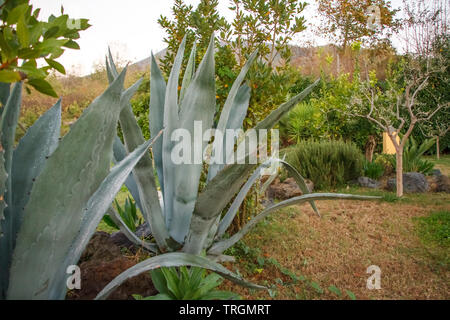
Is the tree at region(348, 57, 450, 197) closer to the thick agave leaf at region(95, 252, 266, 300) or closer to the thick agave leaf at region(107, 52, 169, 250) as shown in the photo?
the thick agave leaf at region(107, 52, 169, 250)

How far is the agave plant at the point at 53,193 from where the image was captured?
753 mm

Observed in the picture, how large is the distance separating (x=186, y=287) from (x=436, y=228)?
2341 mm

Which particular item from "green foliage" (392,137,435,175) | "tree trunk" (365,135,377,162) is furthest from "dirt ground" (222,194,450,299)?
"tree trunk" (365,135,377,162)

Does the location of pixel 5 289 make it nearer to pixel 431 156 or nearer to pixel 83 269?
pixel 83 269

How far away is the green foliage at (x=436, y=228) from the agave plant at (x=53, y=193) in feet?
7.95

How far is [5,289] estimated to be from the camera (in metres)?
0.89

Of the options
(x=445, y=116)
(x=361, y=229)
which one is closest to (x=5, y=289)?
(x=361, y=229)

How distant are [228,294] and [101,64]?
14.0 metres

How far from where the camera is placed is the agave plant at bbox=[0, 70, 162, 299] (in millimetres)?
753

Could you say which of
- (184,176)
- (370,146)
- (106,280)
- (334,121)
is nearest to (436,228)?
(184,176)

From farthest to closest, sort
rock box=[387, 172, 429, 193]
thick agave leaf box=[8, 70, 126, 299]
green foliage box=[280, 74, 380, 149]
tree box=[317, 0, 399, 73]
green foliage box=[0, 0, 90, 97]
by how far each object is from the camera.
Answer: tree box=[317, 0, 399, 73]
green foliage box=[280, 74, 380, 149]
rock box=[387, 172, 429, 193]
thick agave leaf box=[8, 70, 126, 299]
green foliage box=[0, 0, 90, 97]

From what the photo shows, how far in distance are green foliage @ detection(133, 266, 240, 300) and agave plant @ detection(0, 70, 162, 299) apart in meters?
0.35

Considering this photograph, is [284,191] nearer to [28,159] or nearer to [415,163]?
[415,163]

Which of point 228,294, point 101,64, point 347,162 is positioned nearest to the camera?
point 228,294
